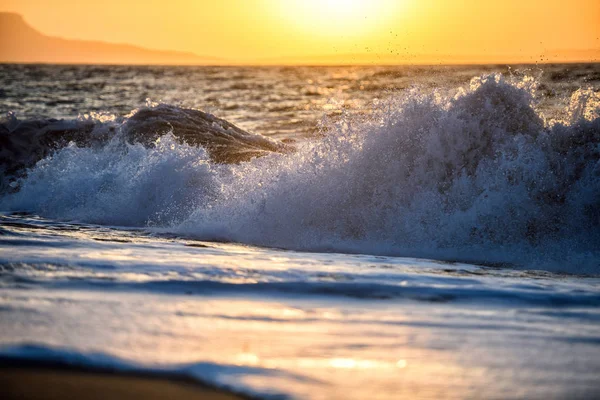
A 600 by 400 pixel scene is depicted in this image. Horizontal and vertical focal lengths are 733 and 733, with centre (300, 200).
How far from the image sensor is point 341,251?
6426 mm

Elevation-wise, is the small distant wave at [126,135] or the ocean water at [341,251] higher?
the small distant wave at [126,135]

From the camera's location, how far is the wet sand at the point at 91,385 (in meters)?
2.61

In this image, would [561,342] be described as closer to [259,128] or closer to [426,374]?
[426,374]

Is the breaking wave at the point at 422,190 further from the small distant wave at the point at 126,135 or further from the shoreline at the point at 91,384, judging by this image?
the shoreline at the point at 91,384

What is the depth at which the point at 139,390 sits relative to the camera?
8.73ft

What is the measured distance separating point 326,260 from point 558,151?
3053mm

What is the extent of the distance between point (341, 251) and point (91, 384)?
3.89 meters

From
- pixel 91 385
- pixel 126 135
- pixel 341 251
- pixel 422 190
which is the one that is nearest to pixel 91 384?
pixel 91 385

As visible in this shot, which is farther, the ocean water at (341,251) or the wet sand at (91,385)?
the ocean water at (341,251)

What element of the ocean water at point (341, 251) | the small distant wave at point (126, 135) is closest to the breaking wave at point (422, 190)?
the ocean water at point (341, 251)

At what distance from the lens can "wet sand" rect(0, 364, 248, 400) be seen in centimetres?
261

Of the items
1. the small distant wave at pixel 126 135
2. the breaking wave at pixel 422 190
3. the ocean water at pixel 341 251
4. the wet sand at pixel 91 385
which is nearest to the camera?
the wet sand at pixel 91 385

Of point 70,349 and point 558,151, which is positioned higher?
point 558,151

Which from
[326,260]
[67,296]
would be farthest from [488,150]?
[67,296]
